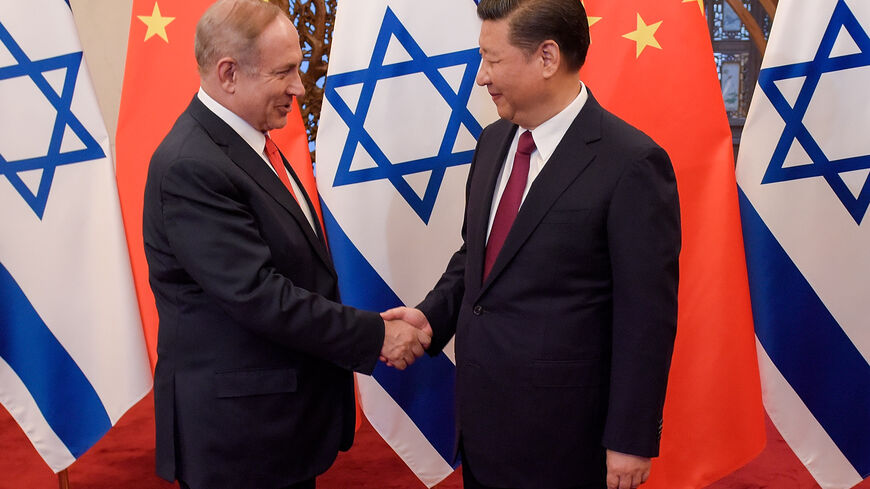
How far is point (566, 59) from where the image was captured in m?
1.56

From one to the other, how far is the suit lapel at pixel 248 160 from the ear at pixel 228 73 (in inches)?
2.5

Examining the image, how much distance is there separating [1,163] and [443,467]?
1.61 metres

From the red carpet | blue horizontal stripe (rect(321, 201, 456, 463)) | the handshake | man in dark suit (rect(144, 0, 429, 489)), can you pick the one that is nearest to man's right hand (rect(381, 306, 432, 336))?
the handshake

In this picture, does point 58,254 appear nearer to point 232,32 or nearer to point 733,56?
point 232,32

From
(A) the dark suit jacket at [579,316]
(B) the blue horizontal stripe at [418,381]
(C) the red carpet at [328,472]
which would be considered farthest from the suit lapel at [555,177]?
(C) the red carpet at [328,472]

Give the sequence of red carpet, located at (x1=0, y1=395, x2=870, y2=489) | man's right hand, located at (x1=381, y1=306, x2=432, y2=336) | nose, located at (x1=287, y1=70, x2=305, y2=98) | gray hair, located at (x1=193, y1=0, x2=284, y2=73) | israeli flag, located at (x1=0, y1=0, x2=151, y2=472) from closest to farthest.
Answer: gray hair, located at (x1=193, y1=0, x2=284, y2=73), nose, located at (x1=287, y1=70, x2=305, y2=98), man's right hand, located at (x1=381, y1=306, x2=432, y2=336), israeli flag, located at (x1=0, y1=0, x2=151, y2=472), red carpet, located at (x1=0, y1=395, x2=870, y2=489)

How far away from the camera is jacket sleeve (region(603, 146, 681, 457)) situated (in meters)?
1.43

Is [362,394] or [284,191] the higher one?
[284,191]

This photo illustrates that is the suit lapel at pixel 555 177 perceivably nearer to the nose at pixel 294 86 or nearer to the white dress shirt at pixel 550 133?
the white dress shirt at pixel 550 133

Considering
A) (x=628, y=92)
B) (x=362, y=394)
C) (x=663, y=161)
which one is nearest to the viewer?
(x=663, y=161)

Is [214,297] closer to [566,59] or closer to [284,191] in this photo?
[284,191]

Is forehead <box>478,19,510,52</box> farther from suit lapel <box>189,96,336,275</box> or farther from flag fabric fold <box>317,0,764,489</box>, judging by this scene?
flag fabric fold <box>317,0,764,489</box>

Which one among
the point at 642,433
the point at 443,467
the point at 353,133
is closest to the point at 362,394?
the point at 443,467

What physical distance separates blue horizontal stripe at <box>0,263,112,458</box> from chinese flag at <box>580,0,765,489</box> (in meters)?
1.75
